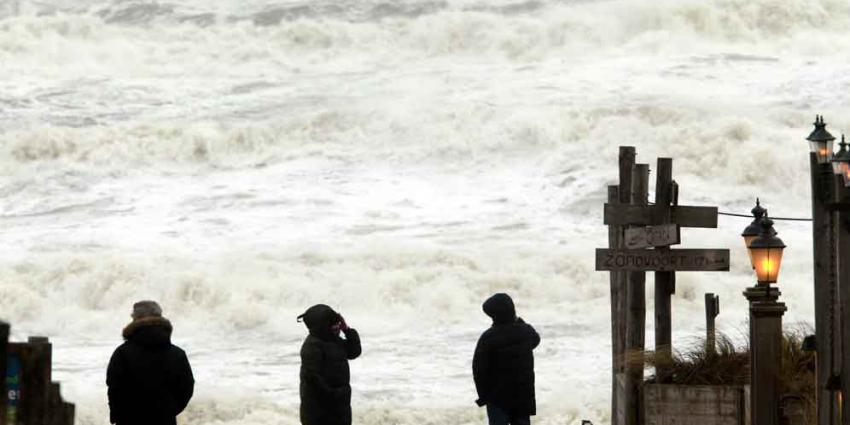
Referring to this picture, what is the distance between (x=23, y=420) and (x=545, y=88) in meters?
33.6

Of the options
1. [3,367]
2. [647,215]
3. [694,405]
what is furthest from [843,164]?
[647,215]

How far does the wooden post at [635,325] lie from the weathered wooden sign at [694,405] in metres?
0.13

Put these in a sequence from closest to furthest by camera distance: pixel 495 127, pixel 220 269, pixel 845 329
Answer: pixel 845 329, pixel 220 269, pixel 495 127

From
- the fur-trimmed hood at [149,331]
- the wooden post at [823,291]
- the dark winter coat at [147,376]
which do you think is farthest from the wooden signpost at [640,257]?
the fur-trimmed hood at [149,331]

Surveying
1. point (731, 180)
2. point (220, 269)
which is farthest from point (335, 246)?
point (731, 180)

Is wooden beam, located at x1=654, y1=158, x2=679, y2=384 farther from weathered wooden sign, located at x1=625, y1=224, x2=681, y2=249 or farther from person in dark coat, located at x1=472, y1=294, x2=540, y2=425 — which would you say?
person in dark coat, located at x1=472, y1=294, x2=540, y2=425

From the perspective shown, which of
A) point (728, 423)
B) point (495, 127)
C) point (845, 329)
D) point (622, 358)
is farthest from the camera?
point (495, 127)

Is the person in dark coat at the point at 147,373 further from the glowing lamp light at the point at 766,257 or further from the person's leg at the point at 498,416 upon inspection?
the glowing lamp light at the point at 766,257

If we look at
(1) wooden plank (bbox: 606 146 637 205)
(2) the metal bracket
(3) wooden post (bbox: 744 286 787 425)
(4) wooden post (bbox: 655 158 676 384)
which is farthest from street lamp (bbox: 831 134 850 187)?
(1) wooden plank (bbox: 606 146 637 205)

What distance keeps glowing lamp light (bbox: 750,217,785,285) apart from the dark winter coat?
120 inches

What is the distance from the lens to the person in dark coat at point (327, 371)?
831cm

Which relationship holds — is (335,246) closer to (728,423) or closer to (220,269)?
(220,269)

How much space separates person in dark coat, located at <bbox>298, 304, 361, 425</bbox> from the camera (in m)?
8.31

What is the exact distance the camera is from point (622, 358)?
445 inches
